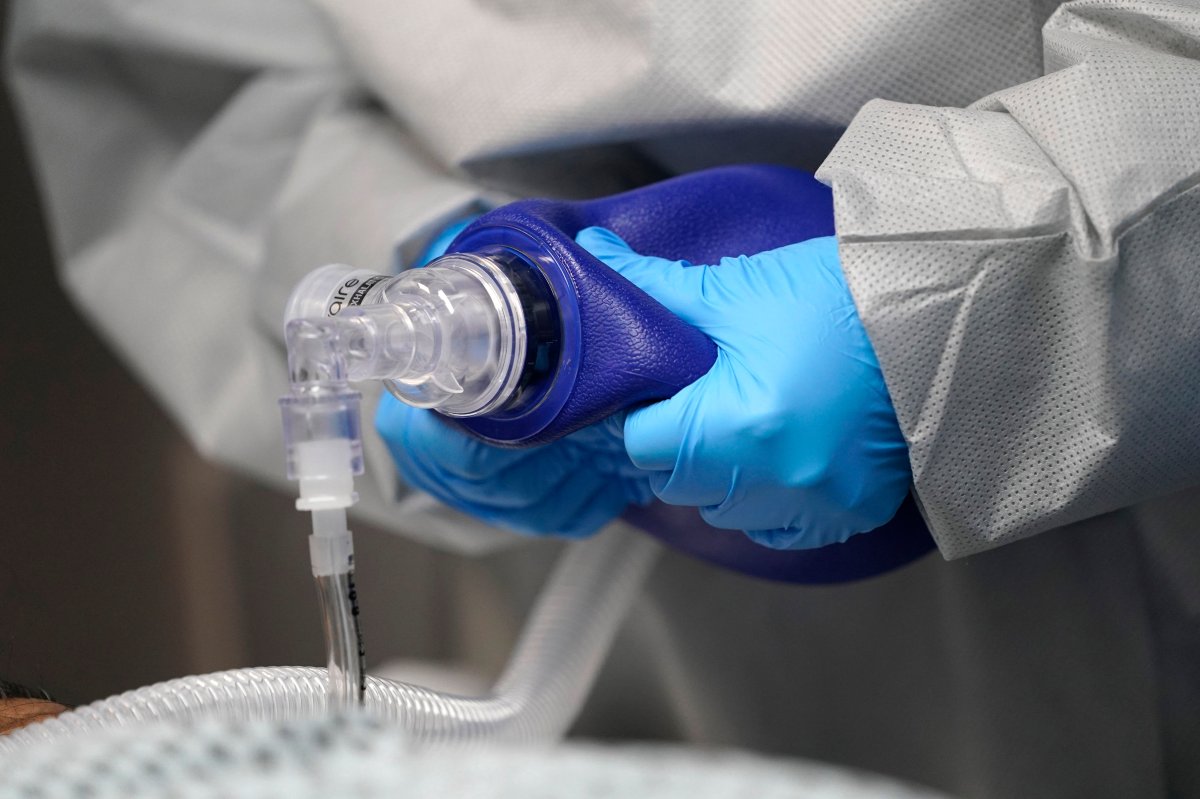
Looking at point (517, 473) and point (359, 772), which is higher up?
point (359, 772)

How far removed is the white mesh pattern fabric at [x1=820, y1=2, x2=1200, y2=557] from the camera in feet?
1.79

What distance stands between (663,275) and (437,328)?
0.15m

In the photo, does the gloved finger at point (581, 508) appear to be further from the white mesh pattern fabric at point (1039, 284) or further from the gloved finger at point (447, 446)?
the white mesh pattern fabric at point (1039, 284)

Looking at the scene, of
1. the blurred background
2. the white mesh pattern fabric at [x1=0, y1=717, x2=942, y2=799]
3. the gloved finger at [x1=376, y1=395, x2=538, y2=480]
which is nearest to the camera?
the white mesh pattern fabric at [x1=0, y1=717, x2=942, y2=799]

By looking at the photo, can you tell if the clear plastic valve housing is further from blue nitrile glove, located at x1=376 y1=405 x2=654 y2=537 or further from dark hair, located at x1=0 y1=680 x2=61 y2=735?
dark hair, located at x1=0 y1=680 x2=61 y2=735

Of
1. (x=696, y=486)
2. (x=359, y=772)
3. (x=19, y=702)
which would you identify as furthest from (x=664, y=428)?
(x=19, y=702)

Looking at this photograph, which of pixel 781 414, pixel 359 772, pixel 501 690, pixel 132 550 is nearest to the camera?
pixel 359 772

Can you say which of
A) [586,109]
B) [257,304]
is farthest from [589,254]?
[257,304]

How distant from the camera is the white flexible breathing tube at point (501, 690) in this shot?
0.54 metres

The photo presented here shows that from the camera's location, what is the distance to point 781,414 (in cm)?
55

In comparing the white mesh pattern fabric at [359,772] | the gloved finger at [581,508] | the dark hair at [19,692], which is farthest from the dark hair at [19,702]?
the gloved finger at [581,508]

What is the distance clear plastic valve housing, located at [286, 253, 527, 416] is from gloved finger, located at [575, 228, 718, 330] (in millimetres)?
72

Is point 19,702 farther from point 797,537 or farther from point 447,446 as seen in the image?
point 797,537

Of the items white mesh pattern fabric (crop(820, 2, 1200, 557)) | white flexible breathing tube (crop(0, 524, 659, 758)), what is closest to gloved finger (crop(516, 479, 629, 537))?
white flexible breathing tube (crop(0, 524, 659, 758))
